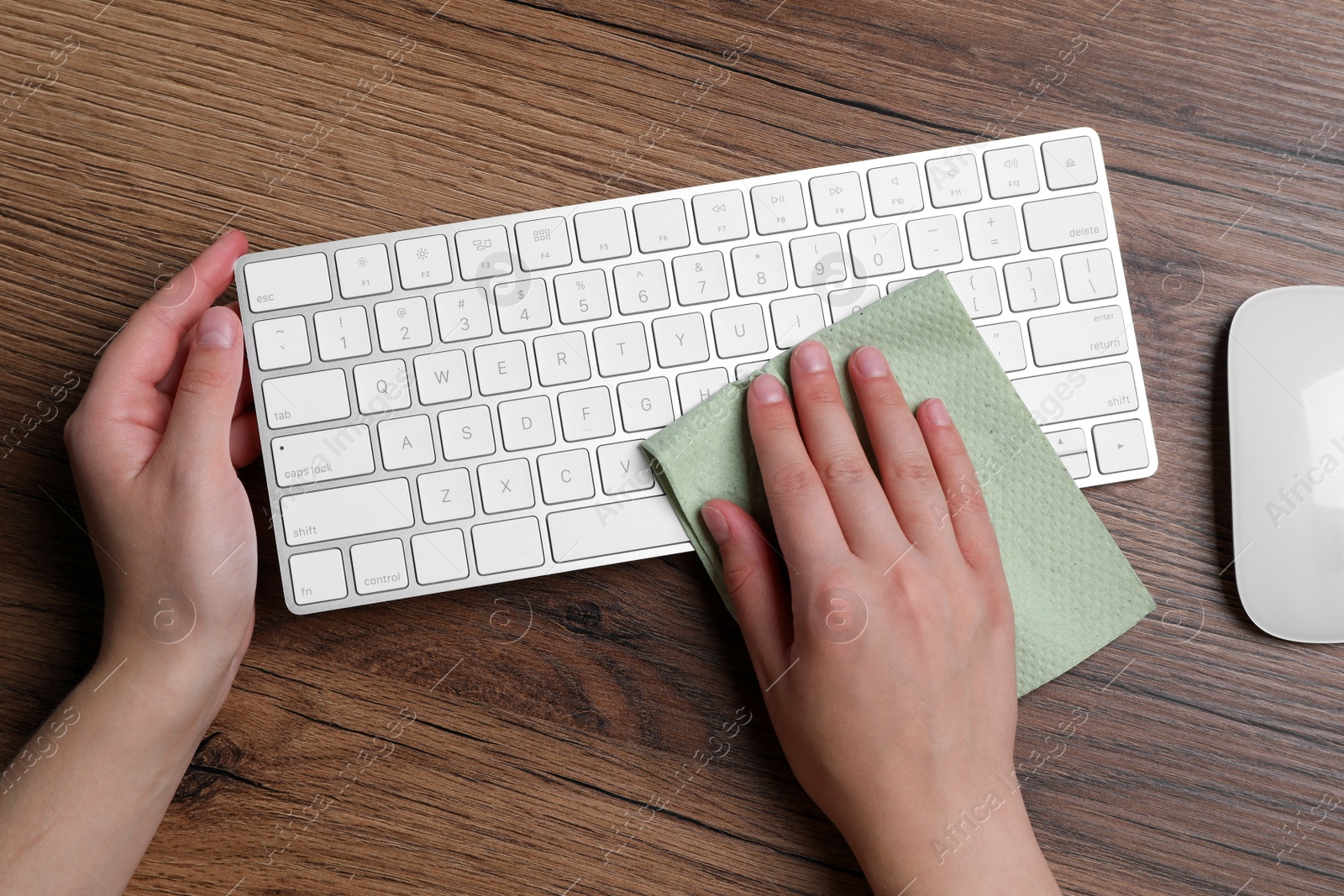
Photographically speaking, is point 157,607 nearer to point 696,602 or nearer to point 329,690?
point 329,690

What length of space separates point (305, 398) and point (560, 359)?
0.19 meters

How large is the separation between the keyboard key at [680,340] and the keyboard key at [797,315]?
6 cm

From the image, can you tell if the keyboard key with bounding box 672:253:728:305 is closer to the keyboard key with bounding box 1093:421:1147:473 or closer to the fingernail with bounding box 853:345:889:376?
the fingernail with bounding box 853:345:889:376

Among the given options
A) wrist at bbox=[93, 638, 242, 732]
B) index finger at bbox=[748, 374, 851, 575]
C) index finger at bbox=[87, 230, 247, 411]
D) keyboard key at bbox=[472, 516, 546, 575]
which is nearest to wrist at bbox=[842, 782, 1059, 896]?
index finger at bbox=[748, 374, 851, 575]

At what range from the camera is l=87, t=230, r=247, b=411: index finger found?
66 cm

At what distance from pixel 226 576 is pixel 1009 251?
0.65 m

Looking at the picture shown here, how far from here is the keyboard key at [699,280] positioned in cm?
63

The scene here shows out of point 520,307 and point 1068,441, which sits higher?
point 520,307

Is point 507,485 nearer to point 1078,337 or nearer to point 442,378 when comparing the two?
point 442,378

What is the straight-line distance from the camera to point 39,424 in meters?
0.70

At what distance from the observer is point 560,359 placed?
0.63 metres

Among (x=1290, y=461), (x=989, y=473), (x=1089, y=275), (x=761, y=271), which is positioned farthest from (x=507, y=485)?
(x=1290, y=461)

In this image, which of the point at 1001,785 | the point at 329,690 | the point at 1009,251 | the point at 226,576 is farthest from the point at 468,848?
the point at 1009,251

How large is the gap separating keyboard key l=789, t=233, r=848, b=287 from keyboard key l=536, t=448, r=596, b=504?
0.21m
